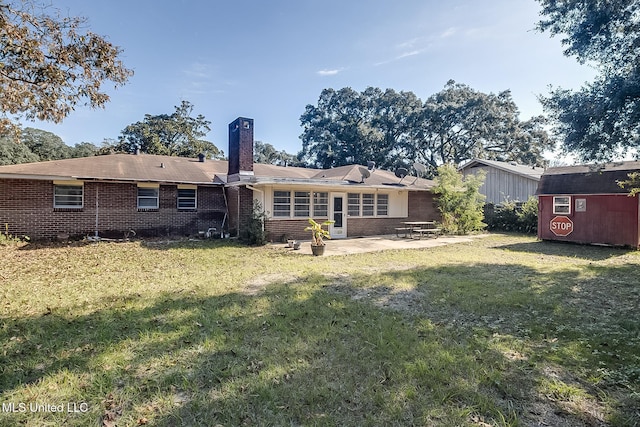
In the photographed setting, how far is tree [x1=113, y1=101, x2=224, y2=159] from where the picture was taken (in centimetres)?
3397

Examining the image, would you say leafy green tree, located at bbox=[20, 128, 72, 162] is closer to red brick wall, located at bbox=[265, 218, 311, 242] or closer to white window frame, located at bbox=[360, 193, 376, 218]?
red brick wall, located at bbox=[265, 218, 311, 242]

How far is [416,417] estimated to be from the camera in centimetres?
256

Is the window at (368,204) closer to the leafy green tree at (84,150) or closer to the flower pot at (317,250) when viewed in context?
the flower pot at (317,250)

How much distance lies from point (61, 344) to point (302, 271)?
15.7ft

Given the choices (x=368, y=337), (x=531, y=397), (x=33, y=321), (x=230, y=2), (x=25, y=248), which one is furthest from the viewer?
(x=230, y=2)

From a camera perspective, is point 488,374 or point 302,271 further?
point 302,271

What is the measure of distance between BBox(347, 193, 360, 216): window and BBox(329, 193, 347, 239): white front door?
282 millimetres

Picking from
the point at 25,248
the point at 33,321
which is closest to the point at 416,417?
the point at 33,321

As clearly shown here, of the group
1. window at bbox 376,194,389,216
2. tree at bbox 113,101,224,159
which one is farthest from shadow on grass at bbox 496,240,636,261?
→ tree at bbox 113,101,224,159

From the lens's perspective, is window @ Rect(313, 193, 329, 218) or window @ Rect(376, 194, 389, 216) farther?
window @ Rect(376, 194, 389, 216)

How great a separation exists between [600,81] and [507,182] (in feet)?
59.8

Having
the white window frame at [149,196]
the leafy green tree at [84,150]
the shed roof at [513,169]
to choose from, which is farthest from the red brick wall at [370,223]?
the leafy green tree at [84,150]

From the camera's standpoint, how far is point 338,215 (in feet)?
48.9

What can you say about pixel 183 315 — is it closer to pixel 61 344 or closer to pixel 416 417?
pixel 61 344
